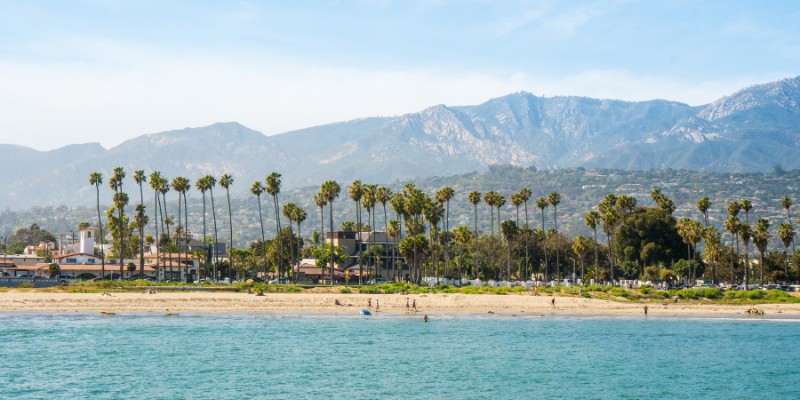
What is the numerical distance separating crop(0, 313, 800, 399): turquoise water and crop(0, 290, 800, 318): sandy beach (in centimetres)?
619

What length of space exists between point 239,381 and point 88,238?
112 m

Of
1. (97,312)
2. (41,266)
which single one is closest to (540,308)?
(97,312)

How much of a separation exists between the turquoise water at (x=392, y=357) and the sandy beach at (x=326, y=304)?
244 inches

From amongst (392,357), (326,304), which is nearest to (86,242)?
(326,304)

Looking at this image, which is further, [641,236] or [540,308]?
[641,236]

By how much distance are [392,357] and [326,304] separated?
33363 millimetres

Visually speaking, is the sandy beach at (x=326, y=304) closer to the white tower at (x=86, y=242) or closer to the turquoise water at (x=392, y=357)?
the turquoise water at (x=392, y=357)

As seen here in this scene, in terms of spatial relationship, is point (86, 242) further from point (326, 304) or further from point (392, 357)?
point (392, 357)

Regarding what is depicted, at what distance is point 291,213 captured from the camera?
470 ft

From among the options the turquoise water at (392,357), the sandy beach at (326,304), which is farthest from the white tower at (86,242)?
the turquoise water at (392,357)

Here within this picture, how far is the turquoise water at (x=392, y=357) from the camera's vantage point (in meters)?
50.1

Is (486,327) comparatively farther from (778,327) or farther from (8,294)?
(8,294)

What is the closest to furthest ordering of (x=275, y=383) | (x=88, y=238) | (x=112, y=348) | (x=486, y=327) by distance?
(x=275, y=383) → (x=112, y=348) → (x=486, y=327) → (x=88, y=238)

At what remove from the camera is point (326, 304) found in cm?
9500
